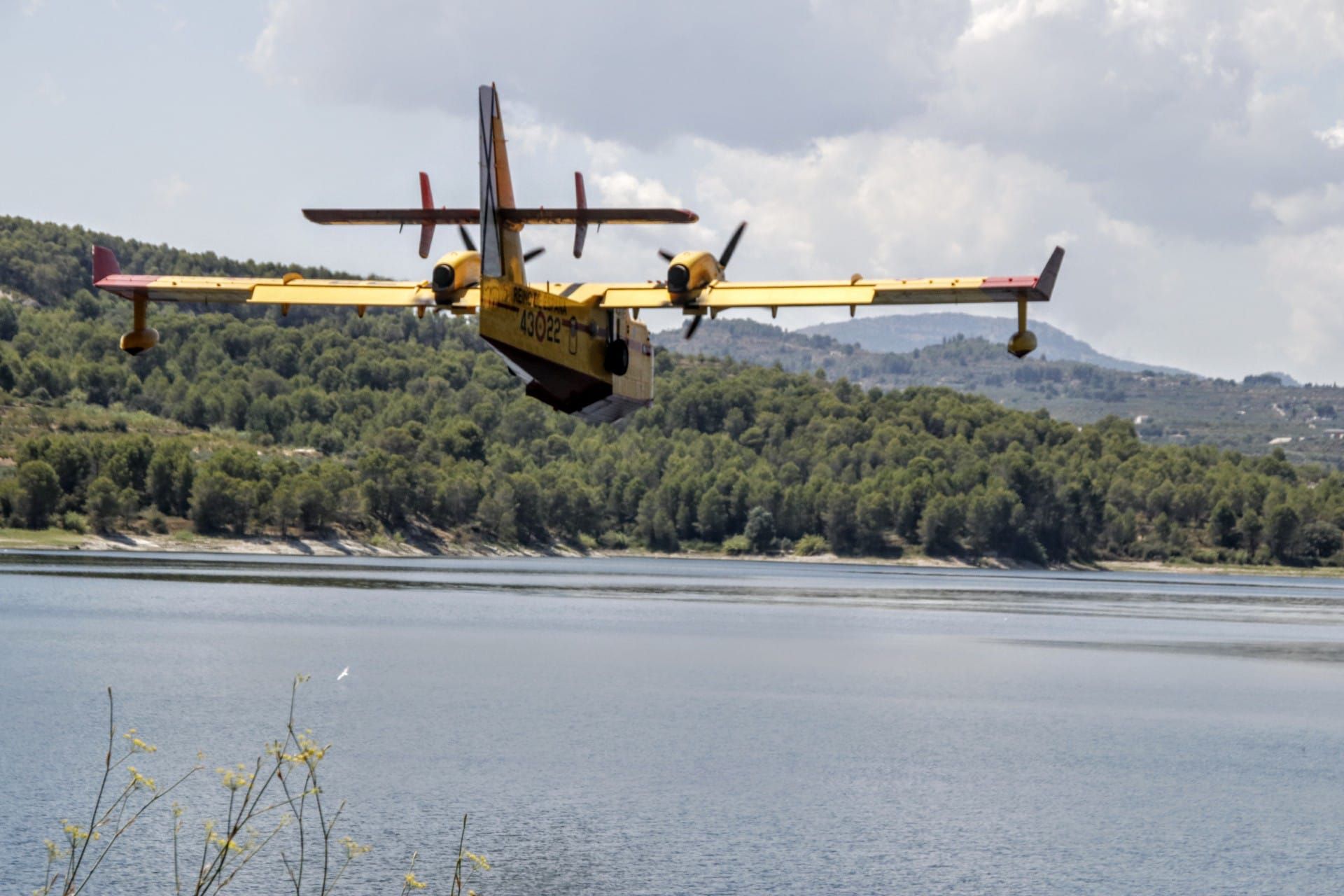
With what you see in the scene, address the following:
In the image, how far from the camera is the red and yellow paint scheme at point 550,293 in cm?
3388

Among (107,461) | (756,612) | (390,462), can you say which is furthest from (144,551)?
(756,612)

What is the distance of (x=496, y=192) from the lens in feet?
123

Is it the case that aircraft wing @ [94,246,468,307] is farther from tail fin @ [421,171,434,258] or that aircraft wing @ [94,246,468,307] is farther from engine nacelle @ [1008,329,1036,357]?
engine nacelle @ [1008,329,1036,357]

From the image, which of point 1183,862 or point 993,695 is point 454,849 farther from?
point 993,695

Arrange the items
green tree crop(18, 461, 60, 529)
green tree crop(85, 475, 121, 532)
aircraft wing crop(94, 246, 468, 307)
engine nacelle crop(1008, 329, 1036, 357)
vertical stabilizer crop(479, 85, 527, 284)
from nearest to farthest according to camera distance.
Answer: engine nacelle crop(1008, 329, 1036, 357) < aircraft wing crop(94, 246, 468, 307) < vertical stabilizer crop(479, 85, 527, 284) < green tree crop(18, 461, 60, 529) < green tree crop(85, 475, 121, 532)

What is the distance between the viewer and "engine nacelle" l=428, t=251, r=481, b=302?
3562cm

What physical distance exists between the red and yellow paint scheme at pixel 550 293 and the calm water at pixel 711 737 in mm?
11244

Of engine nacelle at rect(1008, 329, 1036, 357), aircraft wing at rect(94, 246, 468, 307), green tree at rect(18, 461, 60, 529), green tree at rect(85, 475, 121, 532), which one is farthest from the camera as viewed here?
green tree at rect(85, 475, 121, 532)

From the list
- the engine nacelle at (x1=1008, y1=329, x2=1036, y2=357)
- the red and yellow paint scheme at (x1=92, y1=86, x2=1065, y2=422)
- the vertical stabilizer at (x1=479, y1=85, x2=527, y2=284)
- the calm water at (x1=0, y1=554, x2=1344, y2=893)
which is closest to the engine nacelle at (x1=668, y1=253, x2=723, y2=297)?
the red and yellow paint scheme at (x1=92, y1=86, x2=1065, y2=422)

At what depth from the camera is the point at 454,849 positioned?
3766 cm

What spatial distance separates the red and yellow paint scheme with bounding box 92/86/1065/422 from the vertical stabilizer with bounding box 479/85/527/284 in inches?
1.3

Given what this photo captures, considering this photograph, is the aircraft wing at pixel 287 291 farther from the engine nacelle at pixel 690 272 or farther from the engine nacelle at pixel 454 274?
the engine nacelle at pixel 690 272

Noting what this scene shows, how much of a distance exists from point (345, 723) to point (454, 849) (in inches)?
760

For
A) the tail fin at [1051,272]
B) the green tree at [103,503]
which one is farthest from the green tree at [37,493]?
the tail fin at [1051,272]
